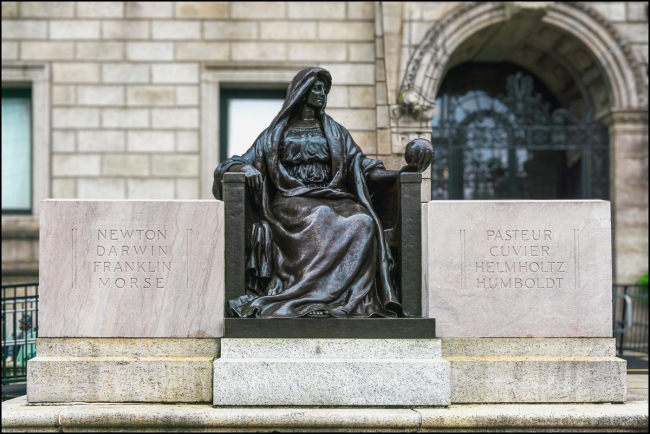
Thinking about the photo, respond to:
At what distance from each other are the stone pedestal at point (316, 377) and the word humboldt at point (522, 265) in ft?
2.88

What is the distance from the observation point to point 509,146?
595 inches

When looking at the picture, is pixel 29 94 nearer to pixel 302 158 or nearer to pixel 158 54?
pixel 158 54

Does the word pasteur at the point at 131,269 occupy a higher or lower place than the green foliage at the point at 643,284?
higher

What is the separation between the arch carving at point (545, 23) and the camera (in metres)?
14.1

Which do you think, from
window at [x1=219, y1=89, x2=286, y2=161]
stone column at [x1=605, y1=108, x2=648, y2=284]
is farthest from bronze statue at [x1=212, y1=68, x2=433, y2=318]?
stone column at [x1=605, y1=108, x2=648, y2=284]

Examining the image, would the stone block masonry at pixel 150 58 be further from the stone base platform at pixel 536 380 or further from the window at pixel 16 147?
the stone base platform at pixel 536 380

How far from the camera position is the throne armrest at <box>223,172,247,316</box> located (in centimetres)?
717

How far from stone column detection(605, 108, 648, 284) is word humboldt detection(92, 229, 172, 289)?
369 inches

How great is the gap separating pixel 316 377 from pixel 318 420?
1.31ft

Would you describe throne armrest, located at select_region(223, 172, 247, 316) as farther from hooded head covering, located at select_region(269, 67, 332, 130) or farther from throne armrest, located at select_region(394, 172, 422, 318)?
throne armrest, located at select_region(394, 172, 422, 318)

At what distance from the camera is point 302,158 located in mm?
7895

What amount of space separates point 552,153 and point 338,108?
4.26m

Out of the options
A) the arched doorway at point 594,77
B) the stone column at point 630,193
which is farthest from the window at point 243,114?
the stone column at point 630,193

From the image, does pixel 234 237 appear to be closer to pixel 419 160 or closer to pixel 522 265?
pixel 419 160
